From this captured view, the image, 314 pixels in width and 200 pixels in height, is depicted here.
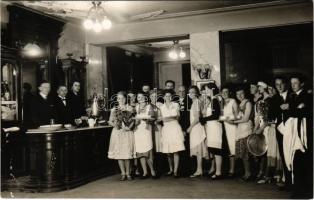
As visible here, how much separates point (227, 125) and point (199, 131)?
0.49 metres

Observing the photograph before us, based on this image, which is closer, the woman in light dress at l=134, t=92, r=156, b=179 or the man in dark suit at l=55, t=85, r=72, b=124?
the woman in light dress at l=134, t=92, r=156, b=179

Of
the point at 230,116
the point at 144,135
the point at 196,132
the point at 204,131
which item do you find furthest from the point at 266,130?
the point at 144,135

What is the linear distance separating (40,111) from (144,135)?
1863mm

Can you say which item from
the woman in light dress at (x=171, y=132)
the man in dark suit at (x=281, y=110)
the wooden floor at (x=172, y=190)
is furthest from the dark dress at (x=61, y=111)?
the man in dark suit at (x=281, y=110)

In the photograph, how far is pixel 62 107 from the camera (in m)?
6.51

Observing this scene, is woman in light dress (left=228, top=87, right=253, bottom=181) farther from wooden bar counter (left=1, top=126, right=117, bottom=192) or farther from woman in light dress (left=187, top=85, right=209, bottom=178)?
wooden bar counter (left=1, top=126, right=117, bottom=192)

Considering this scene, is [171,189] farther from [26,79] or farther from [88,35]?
[88,35]

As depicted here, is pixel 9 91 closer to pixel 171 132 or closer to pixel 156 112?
pixel 156 112

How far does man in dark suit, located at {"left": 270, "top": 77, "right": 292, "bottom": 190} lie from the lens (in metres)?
4.75

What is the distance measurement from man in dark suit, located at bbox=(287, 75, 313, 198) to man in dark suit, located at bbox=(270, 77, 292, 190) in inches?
6.7

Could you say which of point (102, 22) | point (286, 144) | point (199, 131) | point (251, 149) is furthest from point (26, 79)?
point (286, 144)

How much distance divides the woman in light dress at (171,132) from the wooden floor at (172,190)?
1.61 feet

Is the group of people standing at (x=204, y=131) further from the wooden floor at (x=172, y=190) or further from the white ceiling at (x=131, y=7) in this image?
the white ceiling at (x=131, y=7)

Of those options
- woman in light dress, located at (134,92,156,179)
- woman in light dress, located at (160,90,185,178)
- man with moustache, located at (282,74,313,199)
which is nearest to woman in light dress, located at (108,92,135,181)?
woman in light dress, located at (134,92,156,179)
